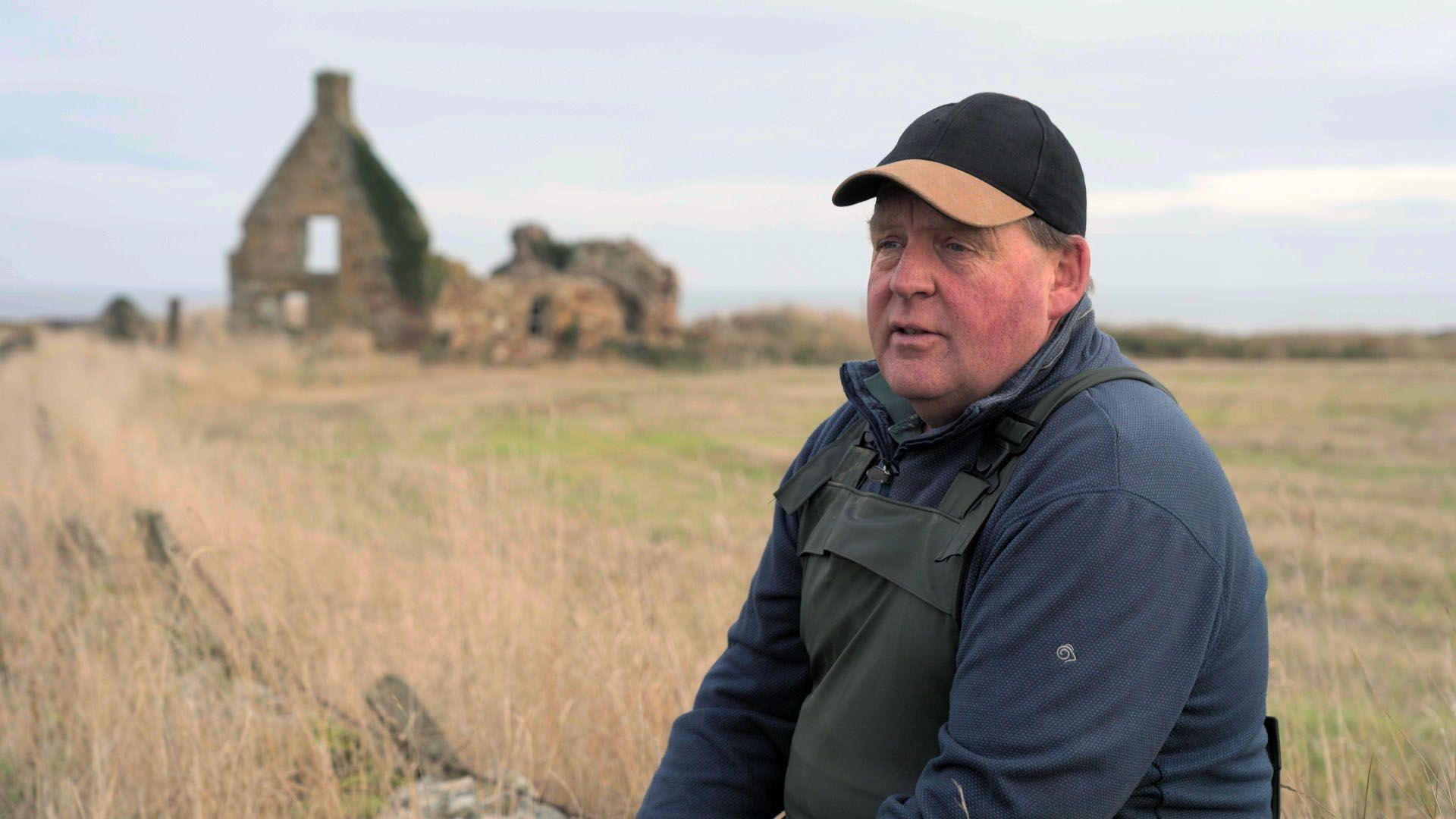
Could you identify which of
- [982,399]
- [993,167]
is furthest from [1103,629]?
[993,167]

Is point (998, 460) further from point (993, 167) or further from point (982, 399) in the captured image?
point (993, 167)

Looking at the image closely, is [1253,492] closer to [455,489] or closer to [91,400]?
[455,489]

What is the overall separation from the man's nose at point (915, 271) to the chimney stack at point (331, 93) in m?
28.4

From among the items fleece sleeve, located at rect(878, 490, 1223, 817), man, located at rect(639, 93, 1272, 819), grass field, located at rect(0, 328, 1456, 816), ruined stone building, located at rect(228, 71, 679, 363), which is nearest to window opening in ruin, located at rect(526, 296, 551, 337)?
ruined stone building, located at rect(228, 71, 679, 363)

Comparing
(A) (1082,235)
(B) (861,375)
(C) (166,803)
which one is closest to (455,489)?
(C) (166,803)

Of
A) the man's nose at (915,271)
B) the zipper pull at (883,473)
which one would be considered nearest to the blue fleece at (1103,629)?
the zipper pull at (883,473)

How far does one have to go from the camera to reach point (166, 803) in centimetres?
385

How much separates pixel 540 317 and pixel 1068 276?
24531 mm

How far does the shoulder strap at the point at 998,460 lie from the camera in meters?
2.14

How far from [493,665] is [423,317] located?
83.6 ft

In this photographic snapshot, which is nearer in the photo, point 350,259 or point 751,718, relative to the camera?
point 751,718

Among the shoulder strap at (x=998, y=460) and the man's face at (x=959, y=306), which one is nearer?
the shoulder strap at (x=998, y=460)

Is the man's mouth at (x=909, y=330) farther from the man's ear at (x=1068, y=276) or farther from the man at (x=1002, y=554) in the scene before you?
the man's ear at (x=1068, y=276)

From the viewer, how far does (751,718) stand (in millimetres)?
2758
